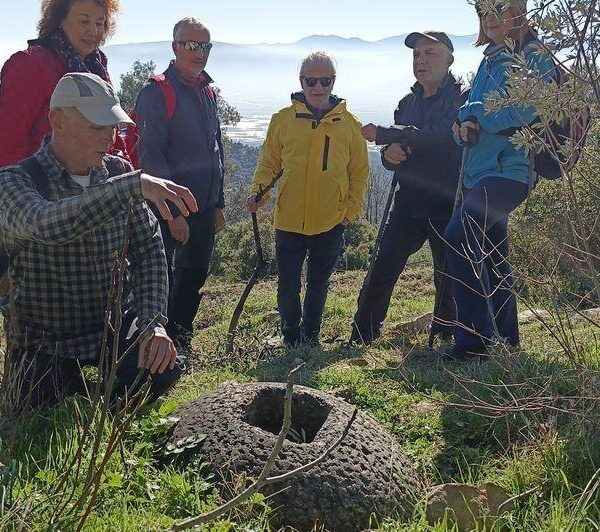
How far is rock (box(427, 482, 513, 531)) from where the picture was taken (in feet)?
8.84

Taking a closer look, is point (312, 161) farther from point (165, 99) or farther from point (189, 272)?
point (189, 272)

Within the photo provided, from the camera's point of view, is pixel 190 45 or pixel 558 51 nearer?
pixel 558 51

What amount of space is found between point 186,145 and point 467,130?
196cm

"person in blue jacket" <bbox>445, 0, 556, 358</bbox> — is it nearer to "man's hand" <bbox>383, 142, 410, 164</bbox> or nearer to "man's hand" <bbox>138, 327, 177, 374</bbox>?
"man's hand" <bbox>383, 142, 410, 164</bbox>

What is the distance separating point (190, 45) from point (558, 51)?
305cm

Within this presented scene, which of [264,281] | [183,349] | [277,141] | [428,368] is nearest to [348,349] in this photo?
[428,368]

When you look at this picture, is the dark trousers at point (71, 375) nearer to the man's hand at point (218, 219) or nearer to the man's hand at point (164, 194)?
the man's hand at point (164, 194)

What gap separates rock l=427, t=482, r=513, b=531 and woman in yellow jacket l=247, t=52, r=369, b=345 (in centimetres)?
276

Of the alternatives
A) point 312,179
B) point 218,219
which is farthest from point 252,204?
point 312,179

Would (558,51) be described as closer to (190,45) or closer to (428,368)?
(428,368)

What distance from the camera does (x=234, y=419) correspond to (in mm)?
3119

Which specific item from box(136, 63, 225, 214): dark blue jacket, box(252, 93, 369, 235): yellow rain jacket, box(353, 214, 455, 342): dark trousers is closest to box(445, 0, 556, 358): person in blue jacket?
box(353, 214, 455, 342): dark trousers

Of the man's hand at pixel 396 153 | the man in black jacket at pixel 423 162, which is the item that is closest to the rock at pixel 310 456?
the man in black jacket at pixel 423 162

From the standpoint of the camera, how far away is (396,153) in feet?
16.9
